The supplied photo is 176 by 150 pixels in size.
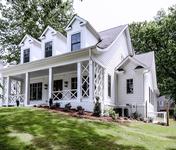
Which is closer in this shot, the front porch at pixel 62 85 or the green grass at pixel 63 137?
the green grass at pixel 63 137

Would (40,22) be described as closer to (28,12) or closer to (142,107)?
(142,107)

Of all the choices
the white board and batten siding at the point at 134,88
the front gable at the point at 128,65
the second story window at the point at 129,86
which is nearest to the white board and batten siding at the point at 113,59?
the front gable at the point at 128,65

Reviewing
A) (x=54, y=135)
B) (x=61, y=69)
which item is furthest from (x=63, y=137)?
(x=61, y=69)

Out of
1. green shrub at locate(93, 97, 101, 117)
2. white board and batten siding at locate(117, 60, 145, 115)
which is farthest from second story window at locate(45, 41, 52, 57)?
green shrub at locate(93, 97, 101, 117)

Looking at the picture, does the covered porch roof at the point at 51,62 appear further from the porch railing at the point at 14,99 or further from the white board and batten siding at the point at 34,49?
the white board and batten siding at the point at 34,49

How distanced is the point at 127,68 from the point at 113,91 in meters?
2.32

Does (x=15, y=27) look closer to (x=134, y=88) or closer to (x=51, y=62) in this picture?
(x=51, y=62)

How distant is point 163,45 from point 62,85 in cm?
2368

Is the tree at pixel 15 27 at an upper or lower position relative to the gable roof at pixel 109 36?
upper

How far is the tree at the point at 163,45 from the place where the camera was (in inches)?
1639

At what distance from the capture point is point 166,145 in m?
10.5

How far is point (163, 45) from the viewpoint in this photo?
141 feet

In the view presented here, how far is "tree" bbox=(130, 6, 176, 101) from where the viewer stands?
137ft

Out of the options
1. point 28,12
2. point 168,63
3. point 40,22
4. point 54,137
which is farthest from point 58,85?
point 168,63
